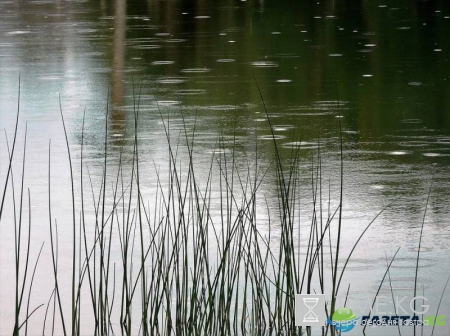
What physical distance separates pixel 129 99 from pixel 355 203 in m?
3.10

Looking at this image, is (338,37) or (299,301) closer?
(299,301)

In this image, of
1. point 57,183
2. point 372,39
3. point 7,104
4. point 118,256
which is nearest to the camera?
point 118,256

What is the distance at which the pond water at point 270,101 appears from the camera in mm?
4309

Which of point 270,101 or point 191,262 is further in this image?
point 270,101

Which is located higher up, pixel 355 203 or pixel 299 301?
pixel 299 301

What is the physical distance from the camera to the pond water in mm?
4309

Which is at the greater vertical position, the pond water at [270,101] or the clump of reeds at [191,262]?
the clump of reeds at [191,262]

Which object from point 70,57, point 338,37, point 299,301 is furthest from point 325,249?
point 338,37

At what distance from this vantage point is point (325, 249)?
391 centimetres

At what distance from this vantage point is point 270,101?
23.2ft

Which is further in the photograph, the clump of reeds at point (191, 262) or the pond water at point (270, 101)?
the pond water at point (270, 101)

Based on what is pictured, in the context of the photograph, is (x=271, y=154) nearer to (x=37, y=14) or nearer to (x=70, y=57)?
Result: (x=70, y=57)

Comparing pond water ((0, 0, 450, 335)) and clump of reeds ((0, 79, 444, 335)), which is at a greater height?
clump of reeds ((0, 79, 444, 335))

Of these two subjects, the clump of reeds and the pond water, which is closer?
the clump of reeds
